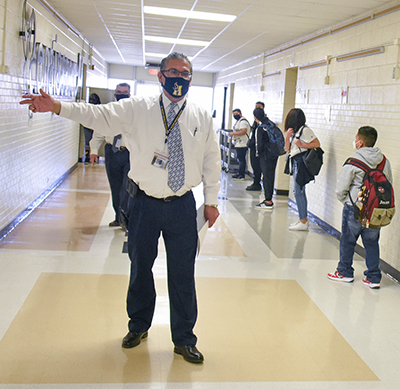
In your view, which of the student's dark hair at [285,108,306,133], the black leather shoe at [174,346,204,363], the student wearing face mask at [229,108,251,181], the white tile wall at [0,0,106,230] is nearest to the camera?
the black leather shoe at [174,346,204,363]

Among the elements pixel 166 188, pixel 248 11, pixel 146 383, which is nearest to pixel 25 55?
pixel 248 11

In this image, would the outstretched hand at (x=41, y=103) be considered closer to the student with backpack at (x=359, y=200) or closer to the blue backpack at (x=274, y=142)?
the student with backpack at (x=359, y=200)

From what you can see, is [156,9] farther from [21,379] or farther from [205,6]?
[21,379]

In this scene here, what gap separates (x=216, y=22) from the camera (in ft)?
23.8

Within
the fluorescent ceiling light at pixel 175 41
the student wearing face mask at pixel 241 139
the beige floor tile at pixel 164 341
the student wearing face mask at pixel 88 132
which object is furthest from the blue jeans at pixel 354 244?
the student wearing face mask at pixel 88 132

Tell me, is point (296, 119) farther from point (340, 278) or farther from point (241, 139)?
point (241, 139)

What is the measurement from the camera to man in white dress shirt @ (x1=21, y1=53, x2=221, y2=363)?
254 centimetres

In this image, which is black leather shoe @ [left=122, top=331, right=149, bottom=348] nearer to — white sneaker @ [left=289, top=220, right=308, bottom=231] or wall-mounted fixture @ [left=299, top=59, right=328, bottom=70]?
white sneaker @ [left=289, top=220, right=308, bottom=231]

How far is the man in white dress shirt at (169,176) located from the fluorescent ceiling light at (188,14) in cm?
440

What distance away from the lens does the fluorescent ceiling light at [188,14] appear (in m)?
6.66

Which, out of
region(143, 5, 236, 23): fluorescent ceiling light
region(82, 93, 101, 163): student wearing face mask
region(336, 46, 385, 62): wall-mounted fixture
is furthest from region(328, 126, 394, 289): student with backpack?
region(82, 93, 101, 163): student wearing face mask

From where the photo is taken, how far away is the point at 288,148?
6.27 m

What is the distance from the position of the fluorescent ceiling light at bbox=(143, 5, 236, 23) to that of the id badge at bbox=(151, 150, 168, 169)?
15.2 feet

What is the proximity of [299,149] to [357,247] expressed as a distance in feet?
4.80
